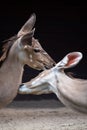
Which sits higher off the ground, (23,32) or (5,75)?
(23,32)

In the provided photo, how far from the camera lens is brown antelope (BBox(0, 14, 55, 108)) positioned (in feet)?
17.9

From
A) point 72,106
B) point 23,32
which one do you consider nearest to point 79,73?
point 23,32

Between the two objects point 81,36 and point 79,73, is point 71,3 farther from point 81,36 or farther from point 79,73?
point 79,73

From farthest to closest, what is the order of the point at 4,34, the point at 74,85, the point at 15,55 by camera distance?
the point at 4,34
the point at 15,55
the point at 74,85

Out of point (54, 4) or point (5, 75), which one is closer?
point (5, 75)

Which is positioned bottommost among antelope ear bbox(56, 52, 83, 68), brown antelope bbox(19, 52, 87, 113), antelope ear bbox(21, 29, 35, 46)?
brown antelope bbox(19, 52, 87, 113)

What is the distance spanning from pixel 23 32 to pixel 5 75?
471 millimetres

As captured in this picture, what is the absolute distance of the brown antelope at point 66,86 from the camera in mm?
4363

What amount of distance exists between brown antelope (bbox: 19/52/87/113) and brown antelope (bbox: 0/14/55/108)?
0.94 meters

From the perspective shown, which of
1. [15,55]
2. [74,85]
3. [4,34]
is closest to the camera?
[74,85]

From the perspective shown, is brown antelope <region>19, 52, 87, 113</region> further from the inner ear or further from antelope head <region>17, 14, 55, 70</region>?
antelope head <region>17, 14, 55, 70</region>

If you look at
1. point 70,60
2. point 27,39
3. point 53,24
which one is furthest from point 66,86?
point 53,24

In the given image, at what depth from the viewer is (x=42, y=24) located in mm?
8766

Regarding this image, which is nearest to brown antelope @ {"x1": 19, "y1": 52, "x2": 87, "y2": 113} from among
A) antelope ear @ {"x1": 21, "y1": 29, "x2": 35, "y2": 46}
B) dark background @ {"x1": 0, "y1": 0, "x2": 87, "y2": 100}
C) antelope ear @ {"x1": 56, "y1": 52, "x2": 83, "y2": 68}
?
antelope ear @ {"x1": 56, "y1": 52, "x2": 83, "y2": 68}
